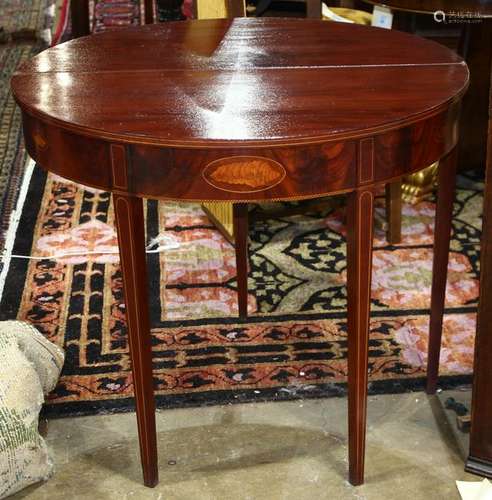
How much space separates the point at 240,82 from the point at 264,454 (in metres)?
0.83

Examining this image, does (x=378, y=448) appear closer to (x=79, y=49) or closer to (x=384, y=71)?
(x=384, y=71)

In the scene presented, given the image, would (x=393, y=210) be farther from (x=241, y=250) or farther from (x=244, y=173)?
(x=244, y=173)

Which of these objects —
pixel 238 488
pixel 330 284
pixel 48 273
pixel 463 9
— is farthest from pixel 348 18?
pixel 238 488

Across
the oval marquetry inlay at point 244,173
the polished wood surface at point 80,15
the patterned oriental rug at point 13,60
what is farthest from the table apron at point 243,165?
the polished wood surface at point 80,15

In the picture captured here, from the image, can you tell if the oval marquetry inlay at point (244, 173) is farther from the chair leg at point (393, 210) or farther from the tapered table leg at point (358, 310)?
the chair leg at point (393, 210)

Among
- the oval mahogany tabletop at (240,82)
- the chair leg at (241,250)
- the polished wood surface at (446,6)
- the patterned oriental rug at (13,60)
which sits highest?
the oval mahogany tabletop at (240,82)

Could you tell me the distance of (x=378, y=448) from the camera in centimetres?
219

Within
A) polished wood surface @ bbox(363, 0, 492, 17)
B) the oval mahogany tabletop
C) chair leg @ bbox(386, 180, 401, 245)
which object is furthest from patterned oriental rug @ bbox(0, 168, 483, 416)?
the oval mahogany tabletop

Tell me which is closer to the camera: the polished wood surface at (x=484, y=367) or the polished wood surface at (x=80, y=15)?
the polished wood surface at (x=484, y=367)

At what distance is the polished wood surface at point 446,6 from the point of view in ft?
9.64

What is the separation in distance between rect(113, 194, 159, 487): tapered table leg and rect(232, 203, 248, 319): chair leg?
70cm

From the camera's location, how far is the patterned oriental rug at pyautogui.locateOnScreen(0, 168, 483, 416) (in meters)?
2.43

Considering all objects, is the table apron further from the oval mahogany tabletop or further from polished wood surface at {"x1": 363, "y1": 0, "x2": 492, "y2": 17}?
polished wood surface at {"x1": 363, "y1": 0, "x2": 492, "y2": 17}

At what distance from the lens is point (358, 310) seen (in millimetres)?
1891
